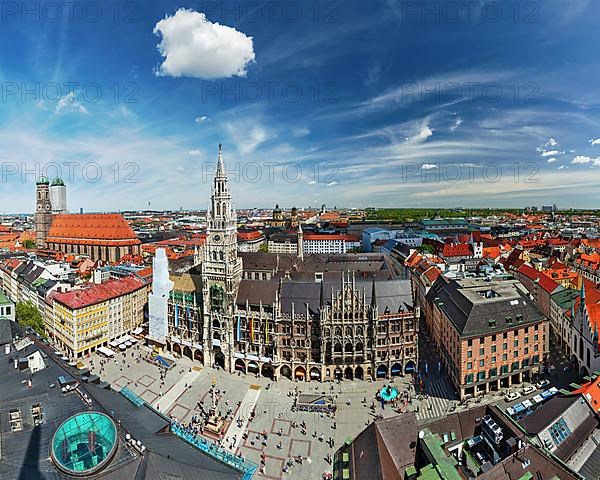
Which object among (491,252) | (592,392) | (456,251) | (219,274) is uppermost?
(219,274)

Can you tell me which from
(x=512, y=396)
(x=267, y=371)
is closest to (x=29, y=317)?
(x=267, y=371)

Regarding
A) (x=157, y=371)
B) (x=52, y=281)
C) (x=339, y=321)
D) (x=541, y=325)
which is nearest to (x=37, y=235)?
(x=52, y=281)

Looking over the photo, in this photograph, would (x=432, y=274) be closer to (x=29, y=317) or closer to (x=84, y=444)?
(x=84, y=444)

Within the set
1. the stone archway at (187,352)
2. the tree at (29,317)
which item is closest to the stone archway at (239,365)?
the stone archway at (187,352)

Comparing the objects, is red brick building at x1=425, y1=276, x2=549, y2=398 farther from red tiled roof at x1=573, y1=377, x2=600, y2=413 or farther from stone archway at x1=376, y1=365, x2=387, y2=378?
red tiled roof at x1=573, y1=377, x2=600, y2=413

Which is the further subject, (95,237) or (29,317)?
(95,237)

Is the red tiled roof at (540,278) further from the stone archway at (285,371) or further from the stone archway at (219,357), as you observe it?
the stone archway at (219,357)

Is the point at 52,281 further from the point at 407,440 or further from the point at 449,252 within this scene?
the point at 449,252
